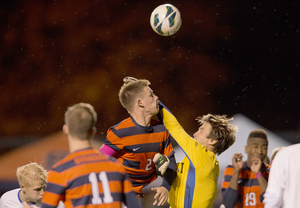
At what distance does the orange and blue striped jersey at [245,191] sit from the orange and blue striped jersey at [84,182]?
1837mm

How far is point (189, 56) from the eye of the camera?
7.33m

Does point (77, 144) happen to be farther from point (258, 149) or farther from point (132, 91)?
point (258, 149)

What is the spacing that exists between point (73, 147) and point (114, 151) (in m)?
1.03

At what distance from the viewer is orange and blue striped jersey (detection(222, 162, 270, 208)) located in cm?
339

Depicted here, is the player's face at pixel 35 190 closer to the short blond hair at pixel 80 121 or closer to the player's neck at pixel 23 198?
the player's neck at pixel 23 198

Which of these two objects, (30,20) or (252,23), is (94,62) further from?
Answer: (252,23)

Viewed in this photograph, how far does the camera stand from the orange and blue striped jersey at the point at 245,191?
11.1 feet

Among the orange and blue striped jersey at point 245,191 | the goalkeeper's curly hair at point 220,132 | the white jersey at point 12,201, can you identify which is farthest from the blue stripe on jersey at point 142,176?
the white jersey at point 12,201

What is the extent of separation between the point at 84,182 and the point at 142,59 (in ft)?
18.8

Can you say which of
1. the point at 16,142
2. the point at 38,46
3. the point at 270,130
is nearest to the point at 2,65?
the point at 38,46

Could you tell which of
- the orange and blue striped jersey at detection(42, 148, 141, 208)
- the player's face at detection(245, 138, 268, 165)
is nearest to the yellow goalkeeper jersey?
the player's face at detection(245, 138, 268, 165)

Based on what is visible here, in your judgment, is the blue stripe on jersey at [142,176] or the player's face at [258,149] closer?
the blue stripe on jersey at [142,176]

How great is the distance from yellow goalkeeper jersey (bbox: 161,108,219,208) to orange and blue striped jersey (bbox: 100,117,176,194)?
0.16 meters

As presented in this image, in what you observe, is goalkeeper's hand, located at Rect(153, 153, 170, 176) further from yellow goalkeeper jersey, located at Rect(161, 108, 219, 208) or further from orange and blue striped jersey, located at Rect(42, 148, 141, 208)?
orange and blue striped jersey, located at Rect(42, 148, 141, 208)
